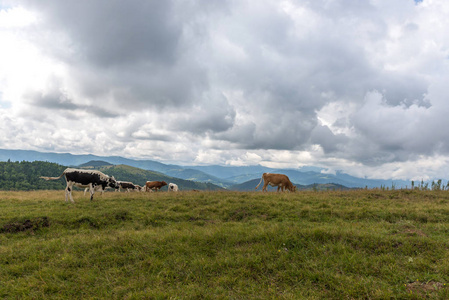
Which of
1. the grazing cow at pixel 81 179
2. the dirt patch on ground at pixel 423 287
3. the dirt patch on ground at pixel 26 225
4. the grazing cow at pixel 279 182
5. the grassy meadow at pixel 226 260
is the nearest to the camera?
the dirt patch on ground at pixel 423 287

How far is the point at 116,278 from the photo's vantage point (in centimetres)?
624

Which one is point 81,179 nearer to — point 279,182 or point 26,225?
point 26,225

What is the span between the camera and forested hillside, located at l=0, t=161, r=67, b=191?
120812mm

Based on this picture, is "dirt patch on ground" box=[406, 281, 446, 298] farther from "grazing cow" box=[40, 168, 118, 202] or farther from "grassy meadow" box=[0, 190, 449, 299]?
"grazing cow" box=[40, 168, 118, 202]

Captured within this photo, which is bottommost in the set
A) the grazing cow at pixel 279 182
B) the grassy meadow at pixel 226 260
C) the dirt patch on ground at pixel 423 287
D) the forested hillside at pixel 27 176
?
the forested hillside at pixel 27 176

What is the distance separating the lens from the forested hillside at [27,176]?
121 meters

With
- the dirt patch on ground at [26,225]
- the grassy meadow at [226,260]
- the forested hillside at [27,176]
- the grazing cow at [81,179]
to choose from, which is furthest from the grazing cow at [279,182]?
the forested hillside at [27,176]

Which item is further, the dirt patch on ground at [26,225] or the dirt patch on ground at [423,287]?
the dirt patch on ground at [26,225]

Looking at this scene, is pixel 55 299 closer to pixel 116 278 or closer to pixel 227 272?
pixel 116 278

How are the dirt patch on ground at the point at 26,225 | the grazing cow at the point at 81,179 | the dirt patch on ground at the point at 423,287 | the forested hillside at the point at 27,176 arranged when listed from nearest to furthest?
the dirt patch on ground at the point at 423,287
the dirt patch on ground at the point at 26,225
the grazing cow at the point at 81,179
the forested hillside at the point at 27,176

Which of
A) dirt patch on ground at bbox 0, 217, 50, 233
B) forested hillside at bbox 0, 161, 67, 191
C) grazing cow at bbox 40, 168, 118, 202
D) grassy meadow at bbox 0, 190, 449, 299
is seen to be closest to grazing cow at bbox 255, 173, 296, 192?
grassy meadow at bbox 0, 190, 449, 299

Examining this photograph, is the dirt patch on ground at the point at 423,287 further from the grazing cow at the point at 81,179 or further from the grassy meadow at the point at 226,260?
the grazing cow at the point at 81,179

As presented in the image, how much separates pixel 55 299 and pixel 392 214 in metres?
14.7

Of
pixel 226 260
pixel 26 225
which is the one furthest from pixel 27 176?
pixel 226 260
